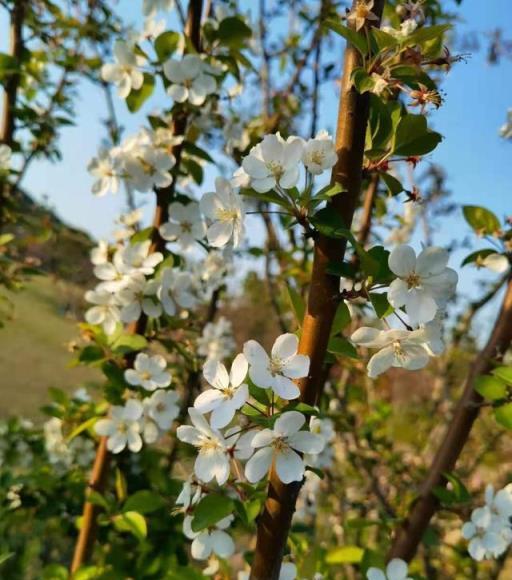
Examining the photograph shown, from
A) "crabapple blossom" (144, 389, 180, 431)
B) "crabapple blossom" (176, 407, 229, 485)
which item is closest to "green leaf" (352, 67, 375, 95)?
"crabapple blossom" (176, 407, 229, 485)

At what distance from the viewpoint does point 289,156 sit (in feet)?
2.38

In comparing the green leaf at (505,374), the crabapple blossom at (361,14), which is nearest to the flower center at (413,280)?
the crabapple blossom at (361,14)

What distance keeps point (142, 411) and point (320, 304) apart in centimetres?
77

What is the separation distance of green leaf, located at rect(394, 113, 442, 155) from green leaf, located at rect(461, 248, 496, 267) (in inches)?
22.4

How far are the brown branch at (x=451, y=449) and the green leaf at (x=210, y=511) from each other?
0.64 m

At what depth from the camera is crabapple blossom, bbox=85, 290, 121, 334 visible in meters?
1.37

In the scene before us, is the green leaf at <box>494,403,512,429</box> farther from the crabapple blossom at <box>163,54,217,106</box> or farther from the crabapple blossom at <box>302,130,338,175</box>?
the crabapple blossom at <box>163,54,217,106</box>

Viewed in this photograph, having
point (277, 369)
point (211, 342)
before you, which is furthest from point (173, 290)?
point (211, 342)

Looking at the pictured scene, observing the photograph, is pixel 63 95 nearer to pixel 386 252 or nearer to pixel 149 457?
pixel 149 457

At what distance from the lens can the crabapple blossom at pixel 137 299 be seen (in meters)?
1.31

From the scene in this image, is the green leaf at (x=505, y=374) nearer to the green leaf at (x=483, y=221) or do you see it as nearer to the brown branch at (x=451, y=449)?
the brown branch at (x=451, y=449)

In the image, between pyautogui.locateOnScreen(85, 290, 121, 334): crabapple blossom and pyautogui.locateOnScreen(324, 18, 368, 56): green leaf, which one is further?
pyautogui.locateOnScreen(85, 290, 121, 334): crabapple blossom

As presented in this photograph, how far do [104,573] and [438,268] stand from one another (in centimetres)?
114

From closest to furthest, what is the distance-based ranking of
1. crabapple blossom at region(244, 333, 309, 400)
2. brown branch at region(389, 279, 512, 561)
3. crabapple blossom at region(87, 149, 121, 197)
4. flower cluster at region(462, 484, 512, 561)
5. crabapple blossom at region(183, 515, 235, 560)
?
1. crabapple blossom at region(244, 333, 309, 400)
2. crabapple blossom at region(183, 515, 235, 560)
3. flower cluster at region(462, 484, 512, 561)
4. brown branch at region(389, 279, 512, 561)
5. crabapple blossom at region(87, 149, 121, 197)
